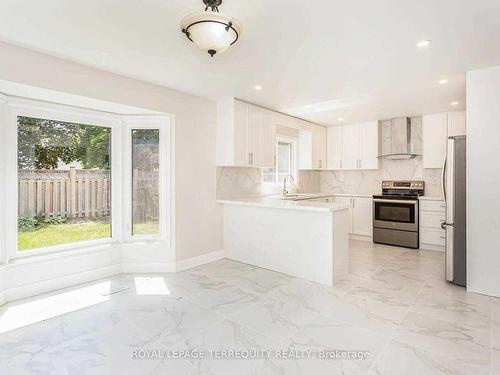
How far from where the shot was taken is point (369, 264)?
13.4 feet

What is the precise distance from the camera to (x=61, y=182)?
3.36m

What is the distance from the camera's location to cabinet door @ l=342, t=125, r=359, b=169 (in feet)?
19.6

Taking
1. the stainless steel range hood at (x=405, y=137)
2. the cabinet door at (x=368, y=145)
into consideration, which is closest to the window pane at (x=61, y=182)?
the cabinet door at (x=368, y=145)

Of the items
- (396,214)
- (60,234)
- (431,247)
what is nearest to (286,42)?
(60,234)

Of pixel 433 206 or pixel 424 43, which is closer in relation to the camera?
pixel 424 43

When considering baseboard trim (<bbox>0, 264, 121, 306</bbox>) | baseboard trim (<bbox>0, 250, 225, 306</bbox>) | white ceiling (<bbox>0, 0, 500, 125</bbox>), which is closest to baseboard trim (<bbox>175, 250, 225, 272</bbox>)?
baseboard trim (<bbox>0, 250, 225, 306</bbox>)

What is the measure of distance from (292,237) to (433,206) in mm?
2881

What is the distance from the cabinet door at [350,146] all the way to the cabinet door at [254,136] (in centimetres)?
243

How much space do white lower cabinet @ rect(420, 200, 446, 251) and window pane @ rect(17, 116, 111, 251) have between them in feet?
16.5

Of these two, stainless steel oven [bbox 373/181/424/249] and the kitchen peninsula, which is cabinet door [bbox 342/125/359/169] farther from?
the kitchen peninsula

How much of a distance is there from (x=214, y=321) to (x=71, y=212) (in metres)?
2.29

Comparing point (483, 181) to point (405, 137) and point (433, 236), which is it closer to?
point (433, 236)

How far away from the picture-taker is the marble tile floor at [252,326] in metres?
1.89

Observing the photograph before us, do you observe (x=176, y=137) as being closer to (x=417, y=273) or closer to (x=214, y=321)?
(x=214, y=321)
